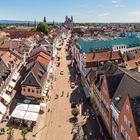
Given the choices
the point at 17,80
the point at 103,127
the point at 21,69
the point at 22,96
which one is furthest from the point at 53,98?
the point at 21,69

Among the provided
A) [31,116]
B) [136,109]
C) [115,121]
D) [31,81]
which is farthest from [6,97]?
[136,109]

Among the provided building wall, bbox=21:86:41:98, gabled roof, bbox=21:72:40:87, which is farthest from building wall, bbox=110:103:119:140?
gabled roof, bbox=21:72:40:87

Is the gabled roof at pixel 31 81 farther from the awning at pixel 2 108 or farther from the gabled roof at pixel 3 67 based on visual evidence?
the awning at pixel 2 108

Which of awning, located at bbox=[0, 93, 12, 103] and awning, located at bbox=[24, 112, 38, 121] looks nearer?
awning, located at bbox=[24, 112, 38, 121]

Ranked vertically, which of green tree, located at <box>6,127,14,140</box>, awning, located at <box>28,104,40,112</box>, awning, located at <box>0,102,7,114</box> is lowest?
green tree, located at <box>6,127,14,140</box>

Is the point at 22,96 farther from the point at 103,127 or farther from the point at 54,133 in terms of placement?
the point at 103,127

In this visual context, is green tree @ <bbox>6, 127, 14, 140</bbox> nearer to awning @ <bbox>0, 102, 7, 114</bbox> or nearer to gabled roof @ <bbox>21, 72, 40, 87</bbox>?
awning @ <bbox>0, 102, 7, 114</bbox>

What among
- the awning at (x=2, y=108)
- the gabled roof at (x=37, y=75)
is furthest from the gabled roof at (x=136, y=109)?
the gabled roof at (x=37, y=75)
